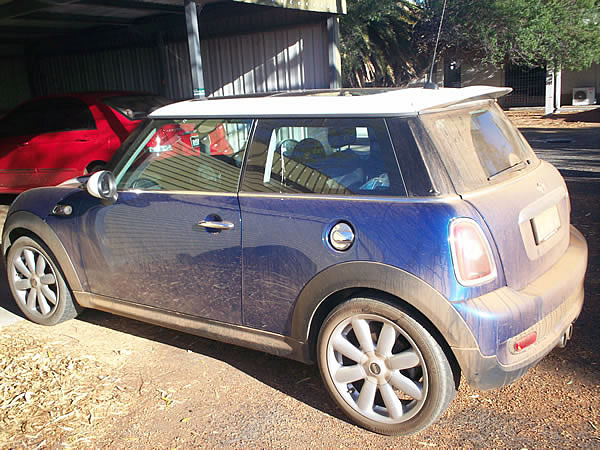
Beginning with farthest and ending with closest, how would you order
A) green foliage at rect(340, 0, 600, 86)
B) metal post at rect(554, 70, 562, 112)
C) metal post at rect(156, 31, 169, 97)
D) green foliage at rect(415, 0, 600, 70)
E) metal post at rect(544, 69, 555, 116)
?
1. metal post at rect(554, 70, 562, 112)
2. metal post at rect(544, 69, 555, 116)
3. green foliage at rect(415, 0, 600, 70)
4. green foliage at rect(340, 0, 600, 86)
5. metal post at rect(156, 31, 169, 97)

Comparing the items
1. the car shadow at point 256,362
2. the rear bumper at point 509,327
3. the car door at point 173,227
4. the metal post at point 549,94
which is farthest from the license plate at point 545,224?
the metal post at point 549,94

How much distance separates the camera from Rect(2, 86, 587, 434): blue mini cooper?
2770 mm

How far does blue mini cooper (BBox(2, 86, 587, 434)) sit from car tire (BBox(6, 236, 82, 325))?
0.59m

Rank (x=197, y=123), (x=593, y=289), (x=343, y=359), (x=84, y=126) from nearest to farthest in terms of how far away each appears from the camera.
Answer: (x=343, y=359) < (x=197, y=123) < (x=593, y=289) < (x=84, y=126)

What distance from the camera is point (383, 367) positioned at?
298 centimetres

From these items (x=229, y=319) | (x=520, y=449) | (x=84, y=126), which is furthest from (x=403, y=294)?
(x=84, y=126)

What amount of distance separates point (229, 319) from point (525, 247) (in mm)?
1685

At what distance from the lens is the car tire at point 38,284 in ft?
14.3

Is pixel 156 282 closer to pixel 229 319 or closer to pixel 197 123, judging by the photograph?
pixel 229 319

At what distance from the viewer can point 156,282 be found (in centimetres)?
373

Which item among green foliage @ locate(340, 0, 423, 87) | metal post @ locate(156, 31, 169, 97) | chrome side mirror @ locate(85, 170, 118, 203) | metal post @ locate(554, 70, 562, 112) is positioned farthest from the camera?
metal post @ locate(554, 70, 562, 112)

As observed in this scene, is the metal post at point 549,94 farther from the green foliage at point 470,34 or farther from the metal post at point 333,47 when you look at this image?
the metal post at point 333,47

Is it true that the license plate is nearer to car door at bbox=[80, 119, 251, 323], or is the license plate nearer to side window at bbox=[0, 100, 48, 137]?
car door at bbox=[80, 119, 251, 323]

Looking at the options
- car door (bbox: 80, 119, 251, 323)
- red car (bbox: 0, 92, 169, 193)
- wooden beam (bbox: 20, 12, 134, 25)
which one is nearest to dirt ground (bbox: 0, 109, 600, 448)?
car door (bbox: 80, 119, 251, 323)
